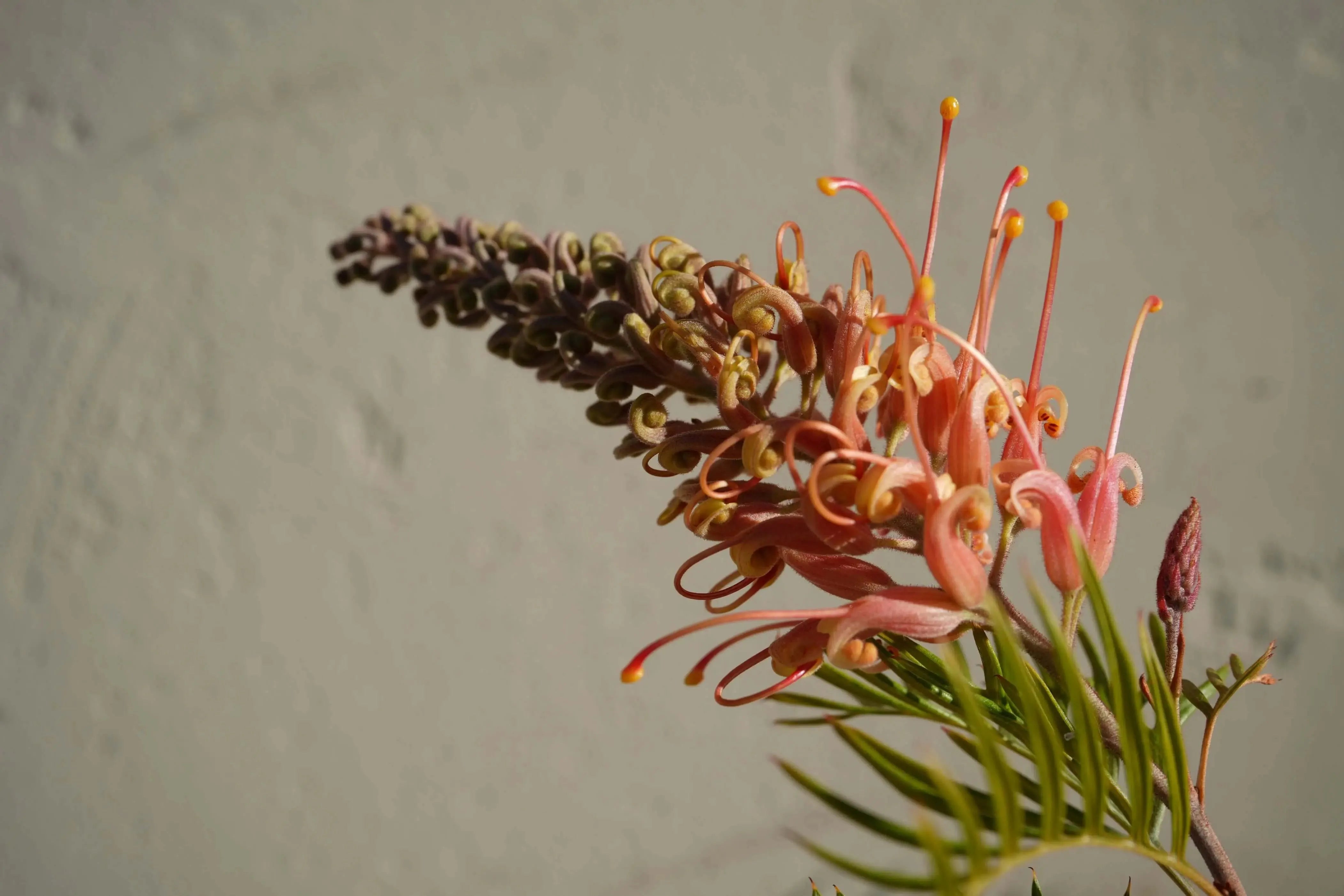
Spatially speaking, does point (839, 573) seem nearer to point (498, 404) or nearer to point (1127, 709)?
point (1127, 709)

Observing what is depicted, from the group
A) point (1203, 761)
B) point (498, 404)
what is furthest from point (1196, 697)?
point (498, 404)

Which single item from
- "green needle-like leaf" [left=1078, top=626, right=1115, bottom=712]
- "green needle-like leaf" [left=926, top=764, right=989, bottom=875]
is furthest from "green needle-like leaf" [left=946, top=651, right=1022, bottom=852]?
"green needle-like leaf" [left=1078, top=626, right=1115, bottom=712]

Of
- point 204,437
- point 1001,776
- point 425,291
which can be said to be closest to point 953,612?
point 1001,776

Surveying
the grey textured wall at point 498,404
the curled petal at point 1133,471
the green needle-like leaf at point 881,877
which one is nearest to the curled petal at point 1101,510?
the curled petal at point 1133,471

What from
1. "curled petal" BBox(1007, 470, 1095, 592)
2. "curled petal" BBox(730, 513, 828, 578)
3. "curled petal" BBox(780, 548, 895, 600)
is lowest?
"curled petal" BBox(780, 548, 895, 600)

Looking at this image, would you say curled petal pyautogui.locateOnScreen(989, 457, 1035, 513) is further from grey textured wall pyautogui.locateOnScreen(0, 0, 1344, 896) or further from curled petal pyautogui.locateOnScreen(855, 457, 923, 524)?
grey textured wall pyautogui.locateOnScreen(0, 0, 1344, 896)

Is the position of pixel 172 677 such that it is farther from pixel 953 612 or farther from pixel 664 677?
pixel 953 612
